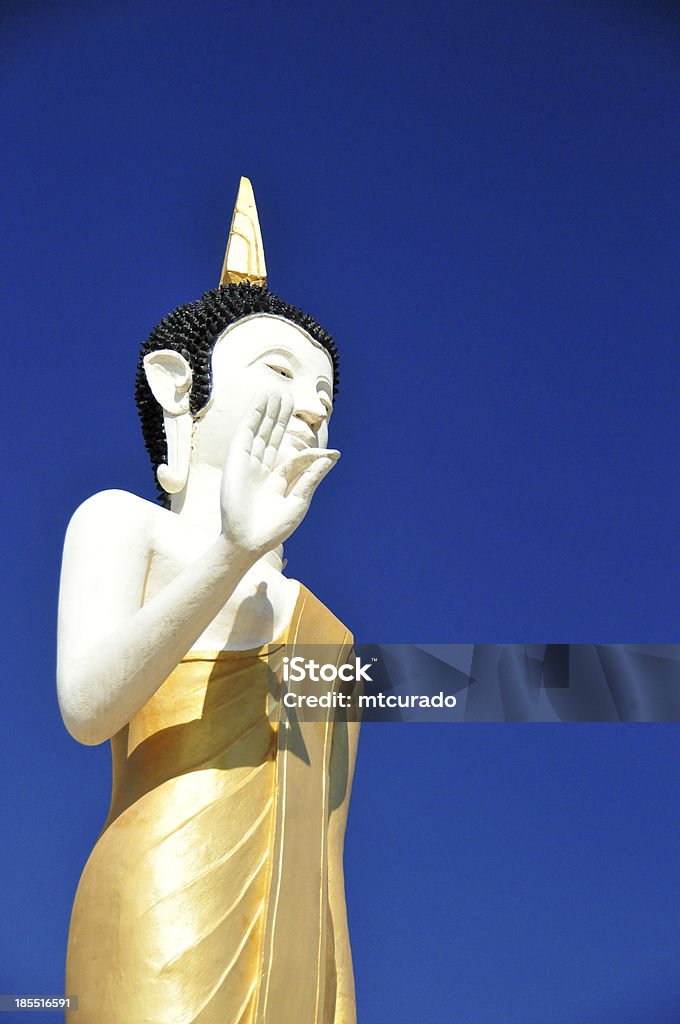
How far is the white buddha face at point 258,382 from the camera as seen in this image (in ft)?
13.5

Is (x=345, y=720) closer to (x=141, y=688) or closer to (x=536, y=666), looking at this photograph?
(x=536, y=666)

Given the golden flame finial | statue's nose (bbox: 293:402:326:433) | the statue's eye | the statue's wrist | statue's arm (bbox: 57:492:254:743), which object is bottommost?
statue's arm (bbox: 57:492:254:743)

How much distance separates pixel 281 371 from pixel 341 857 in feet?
5.33

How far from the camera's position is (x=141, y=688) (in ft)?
11.0

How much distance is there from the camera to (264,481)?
3.42 metres

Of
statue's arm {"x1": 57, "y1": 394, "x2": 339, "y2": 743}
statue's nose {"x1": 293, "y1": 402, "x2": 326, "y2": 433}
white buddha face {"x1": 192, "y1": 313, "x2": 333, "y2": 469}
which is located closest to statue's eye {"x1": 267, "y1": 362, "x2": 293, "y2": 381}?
white buddha face {"x1": 192, "y1": 313, "x2": 333, "y2": 469}

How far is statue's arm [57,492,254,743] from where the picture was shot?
3291 millimetres

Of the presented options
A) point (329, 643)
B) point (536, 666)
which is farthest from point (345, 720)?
point (536, 666)

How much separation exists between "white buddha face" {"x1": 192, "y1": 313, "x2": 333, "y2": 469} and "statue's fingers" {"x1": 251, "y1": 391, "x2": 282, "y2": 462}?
576 mm

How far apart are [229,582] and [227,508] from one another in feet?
0.66

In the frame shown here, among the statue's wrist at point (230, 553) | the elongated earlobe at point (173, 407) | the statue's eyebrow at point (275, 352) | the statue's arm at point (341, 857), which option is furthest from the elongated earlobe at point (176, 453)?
the statue's arm at point (341, 857)

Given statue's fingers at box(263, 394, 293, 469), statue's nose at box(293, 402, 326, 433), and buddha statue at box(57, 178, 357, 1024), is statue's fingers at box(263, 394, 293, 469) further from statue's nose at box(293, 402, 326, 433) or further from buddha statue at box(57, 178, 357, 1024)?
statue's nose at box(293, 402, 326, 433)

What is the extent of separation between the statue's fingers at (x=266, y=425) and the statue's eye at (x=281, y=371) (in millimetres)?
679
